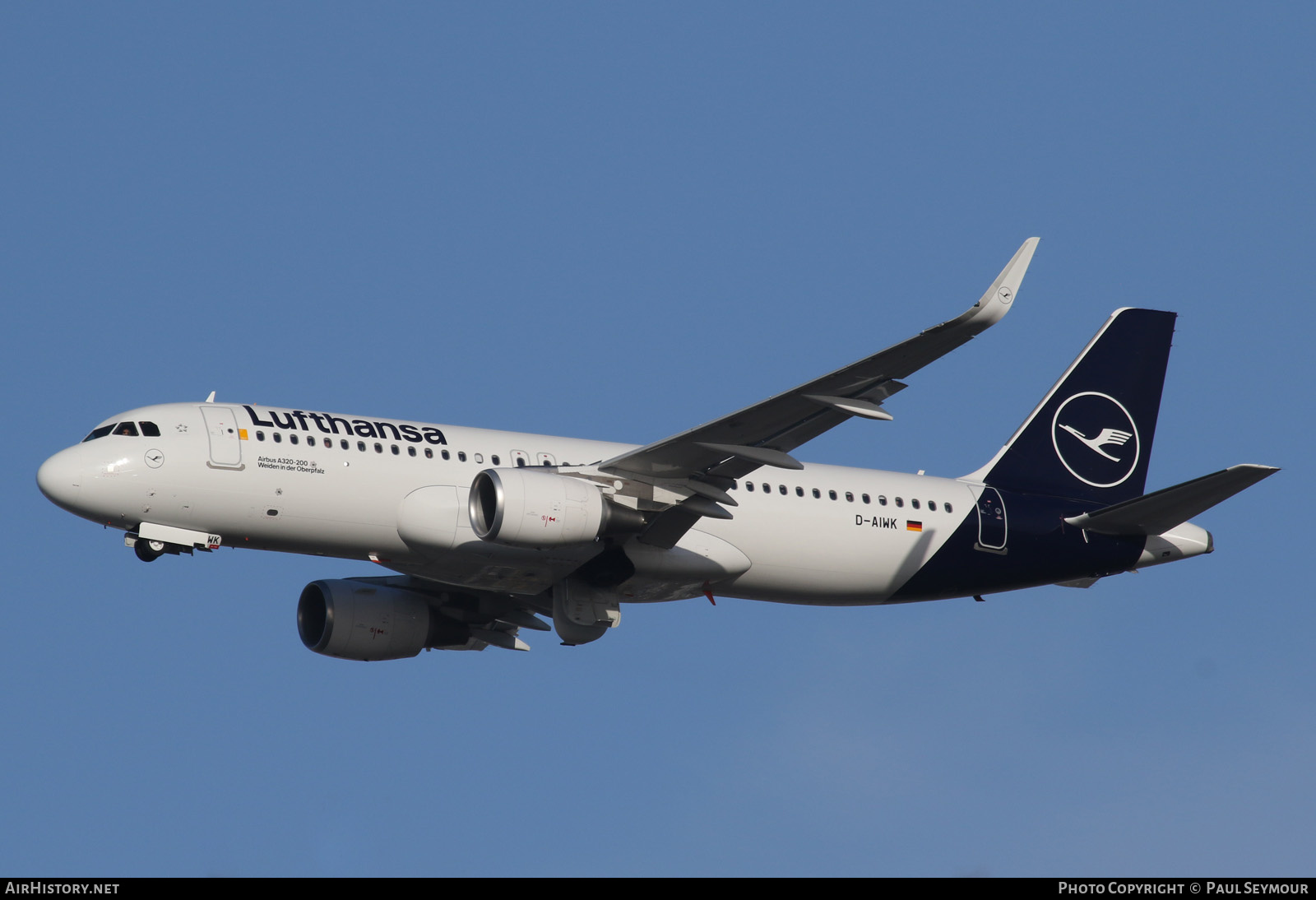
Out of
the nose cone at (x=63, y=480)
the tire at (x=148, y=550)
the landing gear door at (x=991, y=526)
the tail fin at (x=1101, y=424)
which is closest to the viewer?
the nose cone at (x=63, y=480)

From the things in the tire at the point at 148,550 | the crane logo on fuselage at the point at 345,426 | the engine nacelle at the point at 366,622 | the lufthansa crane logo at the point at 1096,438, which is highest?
the lufthansa crane logo at the point at 1096,438

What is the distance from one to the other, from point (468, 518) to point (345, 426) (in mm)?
3249

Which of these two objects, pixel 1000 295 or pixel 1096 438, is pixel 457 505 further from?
pixel 1096 438

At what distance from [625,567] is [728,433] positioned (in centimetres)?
453

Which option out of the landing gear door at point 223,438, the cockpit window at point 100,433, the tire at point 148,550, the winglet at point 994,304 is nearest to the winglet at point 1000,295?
the winglet at point 994,304

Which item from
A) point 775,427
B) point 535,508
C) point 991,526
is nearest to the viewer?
point 775,427

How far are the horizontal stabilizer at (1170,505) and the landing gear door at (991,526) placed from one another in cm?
177

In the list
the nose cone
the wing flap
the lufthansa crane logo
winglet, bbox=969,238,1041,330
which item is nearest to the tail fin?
A: the lufthansa crane logo

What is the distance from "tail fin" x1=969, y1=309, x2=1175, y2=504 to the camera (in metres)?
42.4

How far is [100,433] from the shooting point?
3525 centimetres

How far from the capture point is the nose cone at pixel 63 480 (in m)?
34.2

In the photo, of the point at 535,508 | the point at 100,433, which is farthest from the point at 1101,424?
the point at 100,433

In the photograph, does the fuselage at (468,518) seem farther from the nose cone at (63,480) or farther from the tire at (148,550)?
the tire at (148,550)

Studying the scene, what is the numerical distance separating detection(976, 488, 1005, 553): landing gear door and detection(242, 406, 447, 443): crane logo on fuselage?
42.1 ft
